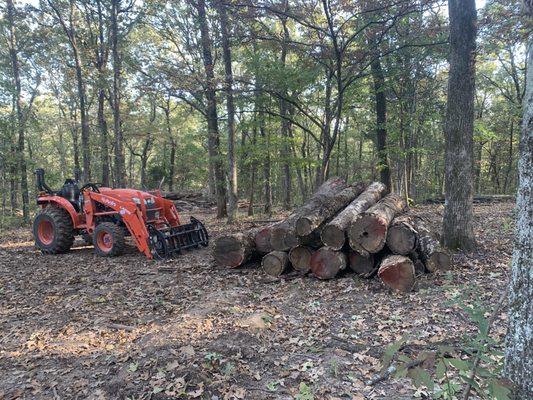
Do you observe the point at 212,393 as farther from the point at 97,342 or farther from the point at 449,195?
the point at 449,195

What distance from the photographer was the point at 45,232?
955 centimetres

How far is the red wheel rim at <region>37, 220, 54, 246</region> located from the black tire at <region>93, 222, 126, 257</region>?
69.0 inches

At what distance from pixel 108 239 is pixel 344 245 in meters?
5.65

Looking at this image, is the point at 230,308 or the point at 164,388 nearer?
the point at 164,388

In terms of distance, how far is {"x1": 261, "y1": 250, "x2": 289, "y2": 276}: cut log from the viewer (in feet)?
21.6

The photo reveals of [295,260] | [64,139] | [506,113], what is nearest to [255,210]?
[295,260]

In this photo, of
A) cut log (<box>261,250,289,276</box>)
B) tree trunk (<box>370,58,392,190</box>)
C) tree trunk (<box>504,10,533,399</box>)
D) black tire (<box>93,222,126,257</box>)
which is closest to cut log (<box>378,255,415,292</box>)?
cut log (<box>261,250,289,276</box>)

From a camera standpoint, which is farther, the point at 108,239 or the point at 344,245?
the point at 108,239

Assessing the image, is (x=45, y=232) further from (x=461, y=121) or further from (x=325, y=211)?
(x=461, y=121)

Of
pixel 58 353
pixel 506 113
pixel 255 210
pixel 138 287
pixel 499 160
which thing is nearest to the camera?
pixel 58 353

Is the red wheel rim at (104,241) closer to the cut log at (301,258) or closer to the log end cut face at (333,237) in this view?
the cut log at (301,258)

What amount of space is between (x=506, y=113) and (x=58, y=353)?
88.6ft

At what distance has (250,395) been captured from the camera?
329 centimetres

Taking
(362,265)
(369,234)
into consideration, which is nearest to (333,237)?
(369,234)
